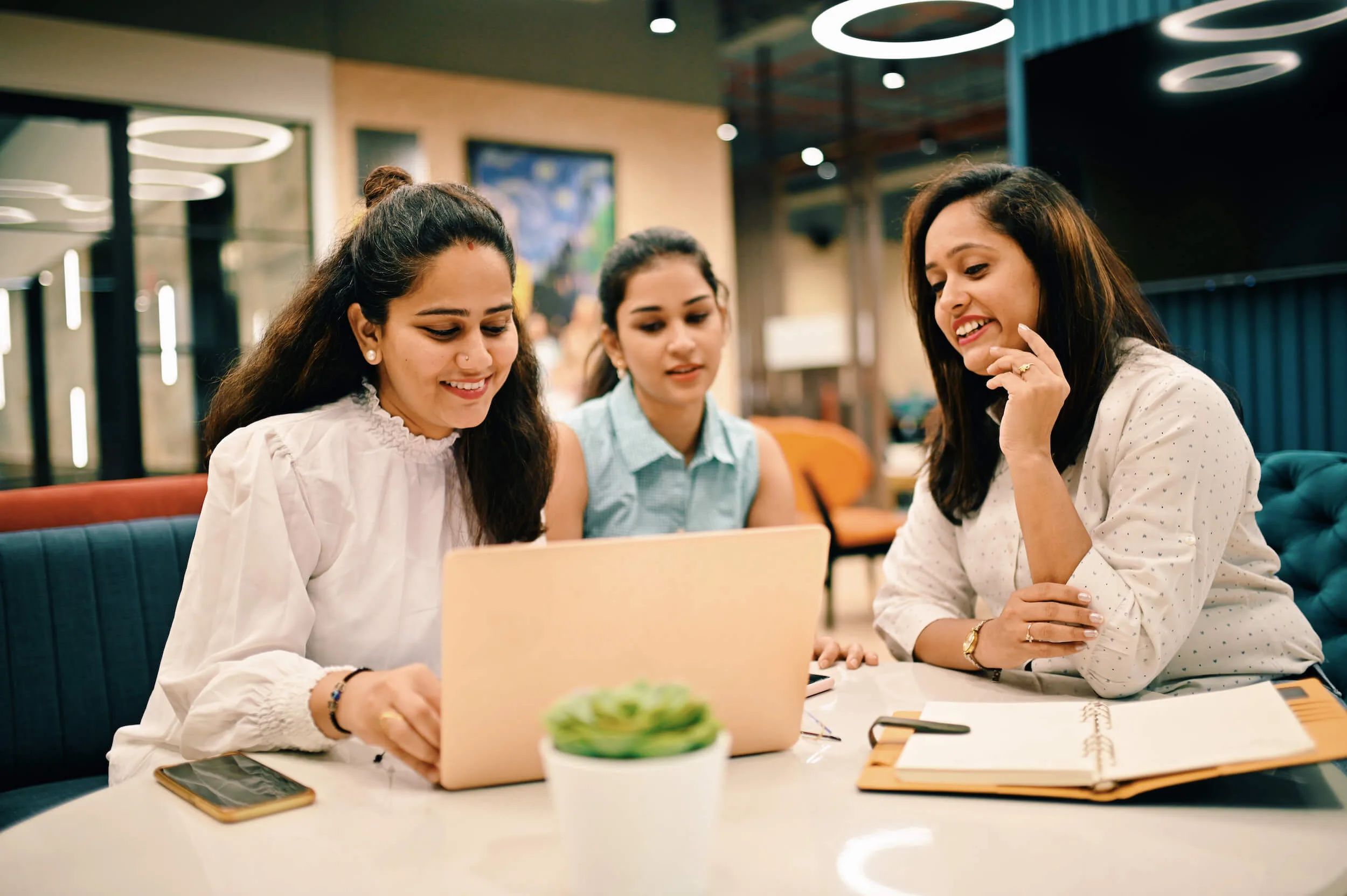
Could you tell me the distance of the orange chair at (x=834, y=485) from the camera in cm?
484

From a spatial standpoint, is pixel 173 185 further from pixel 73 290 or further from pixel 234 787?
pixel 234 787

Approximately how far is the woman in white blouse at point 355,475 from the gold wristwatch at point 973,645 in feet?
2.26

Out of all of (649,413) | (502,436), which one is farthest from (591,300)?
(502,436)

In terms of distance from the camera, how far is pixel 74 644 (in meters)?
1.74

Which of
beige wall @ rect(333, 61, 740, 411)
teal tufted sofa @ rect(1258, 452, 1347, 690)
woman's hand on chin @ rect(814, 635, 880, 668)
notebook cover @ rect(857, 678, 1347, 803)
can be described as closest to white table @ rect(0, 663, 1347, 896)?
notebook cover @ rect(857, 678, 1347, 803)

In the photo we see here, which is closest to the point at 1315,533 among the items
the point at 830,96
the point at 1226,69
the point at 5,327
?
the point at 1226,69

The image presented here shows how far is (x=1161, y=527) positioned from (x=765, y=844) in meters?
0.75

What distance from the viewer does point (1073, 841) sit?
801 millimetres

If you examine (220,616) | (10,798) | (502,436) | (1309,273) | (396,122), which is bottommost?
(10,798)

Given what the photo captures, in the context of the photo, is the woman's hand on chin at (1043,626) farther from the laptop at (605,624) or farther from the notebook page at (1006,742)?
the laptop at (605,624)

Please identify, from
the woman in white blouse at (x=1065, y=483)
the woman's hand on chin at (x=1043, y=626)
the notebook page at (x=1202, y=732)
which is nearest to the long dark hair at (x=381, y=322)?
the woman in white blouse at (x=1065, y=483)

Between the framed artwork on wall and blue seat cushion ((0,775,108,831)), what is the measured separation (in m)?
4.55

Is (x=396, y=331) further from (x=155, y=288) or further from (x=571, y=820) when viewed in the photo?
(x=155, y=288)

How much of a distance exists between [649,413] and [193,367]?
150 inches
